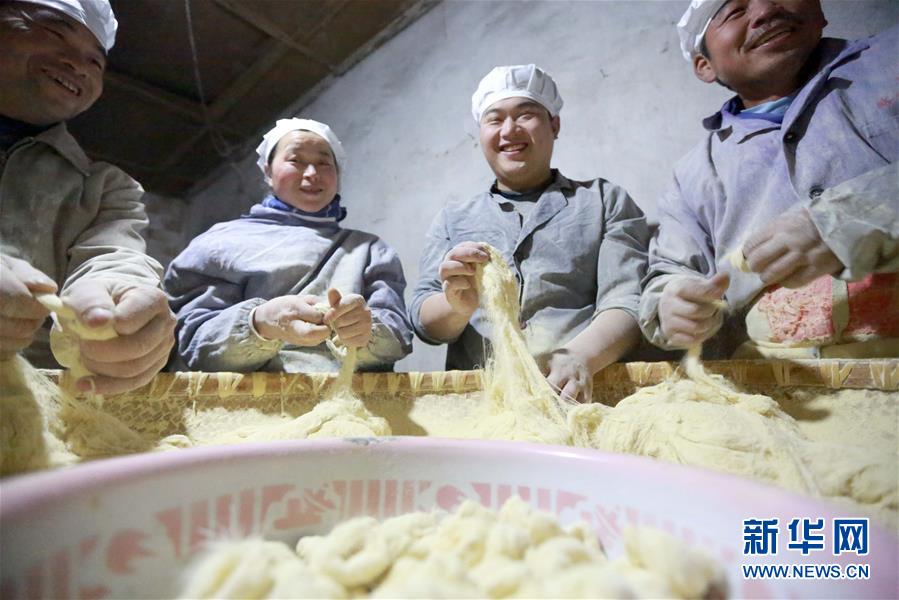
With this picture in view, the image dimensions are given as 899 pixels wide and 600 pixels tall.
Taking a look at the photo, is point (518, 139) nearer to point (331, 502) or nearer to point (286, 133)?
point (286, 133)

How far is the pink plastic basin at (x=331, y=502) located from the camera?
0.65 ft

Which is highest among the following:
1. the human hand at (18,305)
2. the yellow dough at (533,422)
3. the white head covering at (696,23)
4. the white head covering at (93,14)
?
the white head covering at (696,23)

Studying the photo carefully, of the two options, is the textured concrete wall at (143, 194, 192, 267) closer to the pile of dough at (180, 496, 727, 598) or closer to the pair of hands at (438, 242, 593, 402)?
the pair of hands at (438, 242, 593, 402)

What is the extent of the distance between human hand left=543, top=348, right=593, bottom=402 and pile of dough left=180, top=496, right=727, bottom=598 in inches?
10.4

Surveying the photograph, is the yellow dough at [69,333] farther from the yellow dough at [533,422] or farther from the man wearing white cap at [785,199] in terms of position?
the man wearing white cap at [785,199]

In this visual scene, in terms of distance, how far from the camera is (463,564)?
0.76 ft

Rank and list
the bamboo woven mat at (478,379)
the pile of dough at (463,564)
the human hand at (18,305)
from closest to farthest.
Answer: the pile of dough at (463,564) → the human hand at (18,305) → the bamboo woven mat at (478,379)

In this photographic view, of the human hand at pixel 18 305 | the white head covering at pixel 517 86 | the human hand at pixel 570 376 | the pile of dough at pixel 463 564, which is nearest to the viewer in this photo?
the pile of dough at pixel 463 564

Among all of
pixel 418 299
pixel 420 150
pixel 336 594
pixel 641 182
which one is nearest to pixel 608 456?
pixel 336 594

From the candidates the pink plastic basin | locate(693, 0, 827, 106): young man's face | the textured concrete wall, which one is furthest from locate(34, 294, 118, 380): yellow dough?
locate(693, 0, 827, 106): young man's face

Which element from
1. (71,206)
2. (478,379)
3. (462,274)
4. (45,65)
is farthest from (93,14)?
(478,379)

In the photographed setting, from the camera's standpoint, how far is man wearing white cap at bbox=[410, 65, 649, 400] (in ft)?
1.86

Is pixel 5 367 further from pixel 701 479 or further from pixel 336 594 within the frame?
pixel 701 479

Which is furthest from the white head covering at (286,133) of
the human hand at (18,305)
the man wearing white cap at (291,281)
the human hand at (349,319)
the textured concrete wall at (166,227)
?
the human hand at (18,305)
